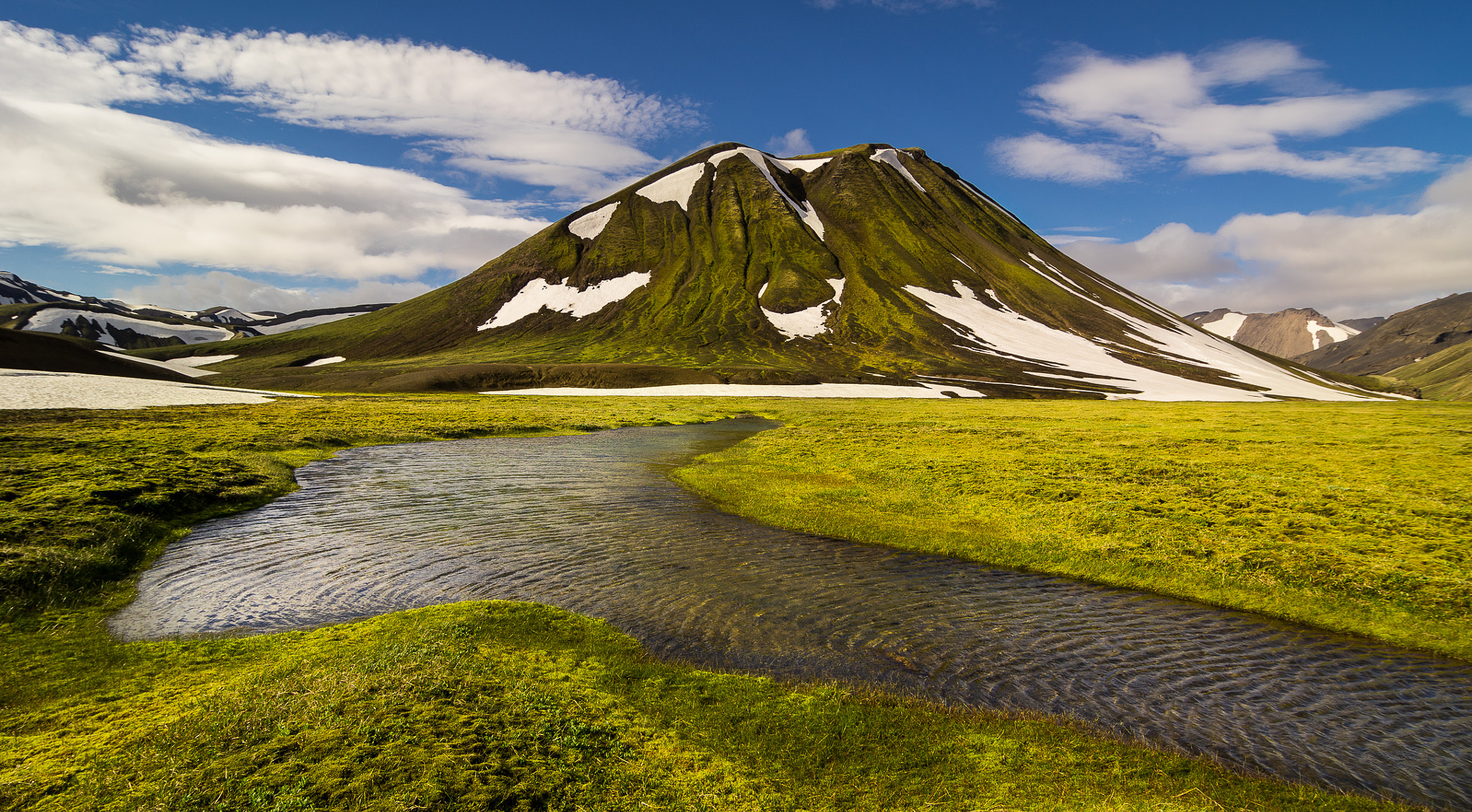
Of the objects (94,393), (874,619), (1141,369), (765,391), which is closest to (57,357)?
(94,393)

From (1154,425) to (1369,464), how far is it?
1171 inches

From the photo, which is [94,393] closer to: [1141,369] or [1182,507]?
[1182,507]

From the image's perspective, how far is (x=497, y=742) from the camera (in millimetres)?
9398

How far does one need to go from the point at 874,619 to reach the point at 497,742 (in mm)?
10664

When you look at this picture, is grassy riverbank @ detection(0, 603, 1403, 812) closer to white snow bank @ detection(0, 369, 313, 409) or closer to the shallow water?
the shallow water

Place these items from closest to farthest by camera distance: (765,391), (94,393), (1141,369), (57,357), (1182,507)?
(1182,507), (94,393), (57,357), (765,391), (1141,369)

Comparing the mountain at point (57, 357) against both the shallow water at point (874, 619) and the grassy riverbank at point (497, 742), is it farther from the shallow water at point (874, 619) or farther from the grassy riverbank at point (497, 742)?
the grassy riverbank at point (497, 742)

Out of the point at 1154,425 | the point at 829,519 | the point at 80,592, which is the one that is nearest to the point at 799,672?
the point at 829,519

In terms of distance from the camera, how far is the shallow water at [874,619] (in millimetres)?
12070

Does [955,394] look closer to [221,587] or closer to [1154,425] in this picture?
[1154,425]

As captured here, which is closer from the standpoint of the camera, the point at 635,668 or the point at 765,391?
the point at 635,668

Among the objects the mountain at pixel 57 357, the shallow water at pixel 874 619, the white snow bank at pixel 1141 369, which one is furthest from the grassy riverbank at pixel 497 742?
the white snow bank at pixel 1141 369

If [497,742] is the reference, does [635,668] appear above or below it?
below

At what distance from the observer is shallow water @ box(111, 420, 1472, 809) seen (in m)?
12.1
